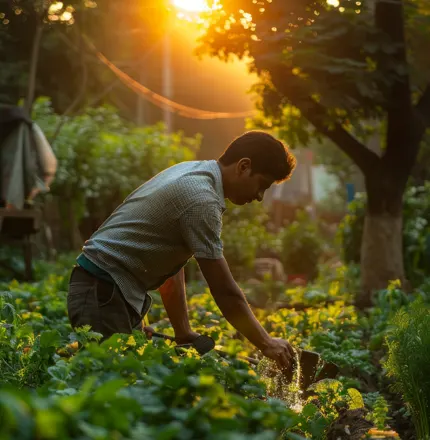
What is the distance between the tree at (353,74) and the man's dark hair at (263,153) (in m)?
3.85

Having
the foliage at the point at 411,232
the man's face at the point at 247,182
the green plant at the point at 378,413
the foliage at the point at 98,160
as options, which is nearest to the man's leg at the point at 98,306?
the man's face at the point at 247,182

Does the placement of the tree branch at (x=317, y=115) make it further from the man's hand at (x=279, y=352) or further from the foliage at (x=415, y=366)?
the man's hand at (x=279, y=352)

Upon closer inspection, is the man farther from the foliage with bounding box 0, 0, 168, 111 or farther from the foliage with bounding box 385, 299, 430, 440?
the foliage with bounding box 0, 0, 168, 111

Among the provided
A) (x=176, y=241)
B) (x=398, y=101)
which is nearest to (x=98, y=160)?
(x=398, y=101)

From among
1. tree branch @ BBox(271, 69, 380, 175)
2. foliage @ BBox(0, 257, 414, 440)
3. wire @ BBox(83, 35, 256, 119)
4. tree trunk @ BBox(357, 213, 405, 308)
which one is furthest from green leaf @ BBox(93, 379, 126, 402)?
wire @ BBox(83, 35, 256, 119)

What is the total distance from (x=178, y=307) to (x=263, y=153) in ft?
3.92

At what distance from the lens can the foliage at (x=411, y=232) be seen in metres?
12.5

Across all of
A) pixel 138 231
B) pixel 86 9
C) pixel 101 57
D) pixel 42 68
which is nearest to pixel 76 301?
pixel 138 231

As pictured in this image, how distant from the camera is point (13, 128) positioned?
1316cm

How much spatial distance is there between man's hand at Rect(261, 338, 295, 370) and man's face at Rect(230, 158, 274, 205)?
2.24ft

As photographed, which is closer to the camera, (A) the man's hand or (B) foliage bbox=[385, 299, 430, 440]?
(A) the man's hand

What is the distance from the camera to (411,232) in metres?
12.8

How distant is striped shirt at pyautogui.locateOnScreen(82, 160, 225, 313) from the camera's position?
400 cm

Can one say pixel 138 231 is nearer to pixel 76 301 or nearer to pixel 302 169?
pixel 76 301
